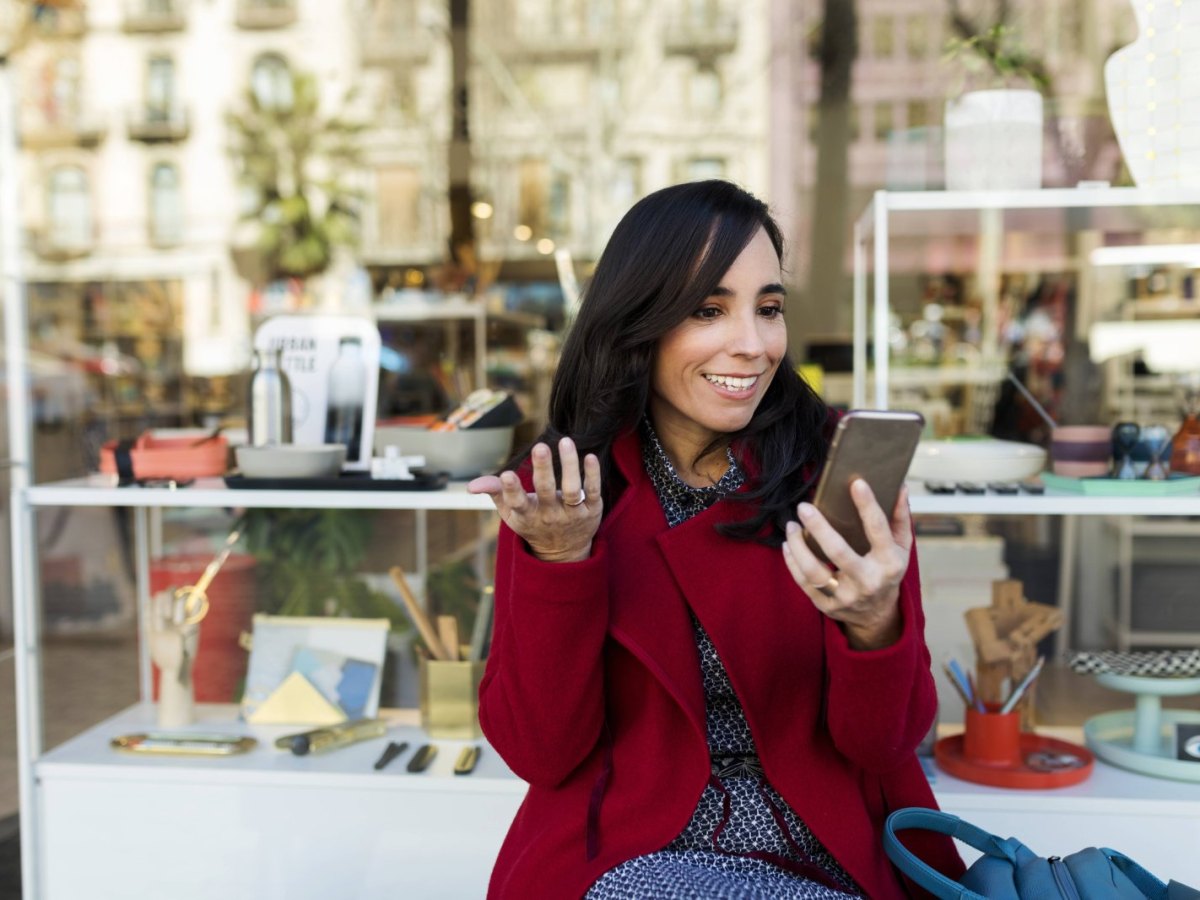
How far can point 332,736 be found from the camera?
7.45ft

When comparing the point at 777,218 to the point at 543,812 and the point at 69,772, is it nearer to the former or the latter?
the point at 543,812

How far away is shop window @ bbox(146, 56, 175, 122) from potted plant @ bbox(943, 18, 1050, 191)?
306 inches

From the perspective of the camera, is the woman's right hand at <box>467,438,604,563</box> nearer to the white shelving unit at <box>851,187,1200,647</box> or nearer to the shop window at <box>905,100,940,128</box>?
the white shelving unit at <box>851,187,1200,647</box>

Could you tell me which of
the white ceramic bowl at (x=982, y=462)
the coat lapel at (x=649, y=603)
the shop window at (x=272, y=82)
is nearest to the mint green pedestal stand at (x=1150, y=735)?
the white ceramic bowl at (x=982, y=462)

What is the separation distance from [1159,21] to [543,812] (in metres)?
1.78

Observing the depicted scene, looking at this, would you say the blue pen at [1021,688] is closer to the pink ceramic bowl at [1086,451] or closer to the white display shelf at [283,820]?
the white display shelf at [283,820]

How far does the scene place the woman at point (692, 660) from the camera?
1.37 meters

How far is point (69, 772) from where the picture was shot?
7.18 ft

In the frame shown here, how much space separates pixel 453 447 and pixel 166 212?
746 cm

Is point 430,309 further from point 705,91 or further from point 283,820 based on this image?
point 283,820

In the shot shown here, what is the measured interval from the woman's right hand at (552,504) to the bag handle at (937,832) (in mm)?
548

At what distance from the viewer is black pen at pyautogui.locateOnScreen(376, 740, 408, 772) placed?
2.16 m

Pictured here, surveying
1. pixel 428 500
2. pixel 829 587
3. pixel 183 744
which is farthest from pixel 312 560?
pixel 829 587

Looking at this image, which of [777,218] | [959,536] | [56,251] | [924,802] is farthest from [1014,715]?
[56,251]
